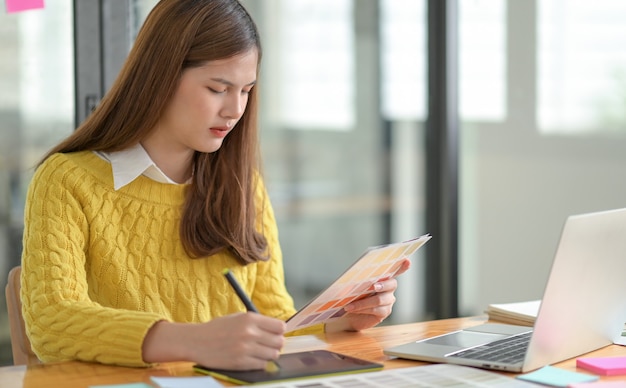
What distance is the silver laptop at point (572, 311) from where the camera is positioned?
131 centimetres

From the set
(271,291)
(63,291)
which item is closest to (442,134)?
(271,291)

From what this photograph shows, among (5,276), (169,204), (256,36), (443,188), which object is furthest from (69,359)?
(443,188)

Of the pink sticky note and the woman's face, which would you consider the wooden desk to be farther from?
Answer: the pink sticky note

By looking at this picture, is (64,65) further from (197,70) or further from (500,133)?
(500,133)

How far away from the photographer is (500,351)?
1.43 meters

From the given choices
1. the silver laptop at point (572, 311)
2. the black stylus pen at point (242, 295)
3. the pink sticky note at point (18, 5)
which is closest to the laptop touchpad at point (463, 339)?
the silver laptop at point (572, 311)

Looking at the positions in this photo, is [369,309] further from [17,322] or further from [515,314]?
[17,322]

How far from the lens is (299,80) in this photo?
3.38m

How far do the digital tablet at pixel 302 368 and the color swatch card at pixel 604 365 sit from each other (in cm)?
30

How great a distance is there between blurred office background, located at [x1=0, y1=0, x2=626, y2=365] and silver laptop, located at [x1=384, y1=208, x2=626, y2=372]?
5.55ft

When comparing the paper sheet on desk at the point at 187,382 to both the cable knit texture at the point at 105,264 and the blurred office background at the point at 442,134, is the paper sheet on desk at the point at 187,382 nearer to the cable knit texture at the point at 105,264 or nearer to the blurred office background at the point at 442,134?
the cable knit texture at the point at 105,264

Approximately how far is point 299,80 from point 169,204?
5.36 ft

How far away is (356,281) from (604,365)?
383 millimetres

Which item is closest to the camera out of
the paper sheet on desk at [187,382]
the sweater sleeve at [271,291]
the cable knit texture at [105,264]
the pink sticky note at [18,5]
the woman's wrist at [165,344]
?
the paper sheet on desk at [187,382]
